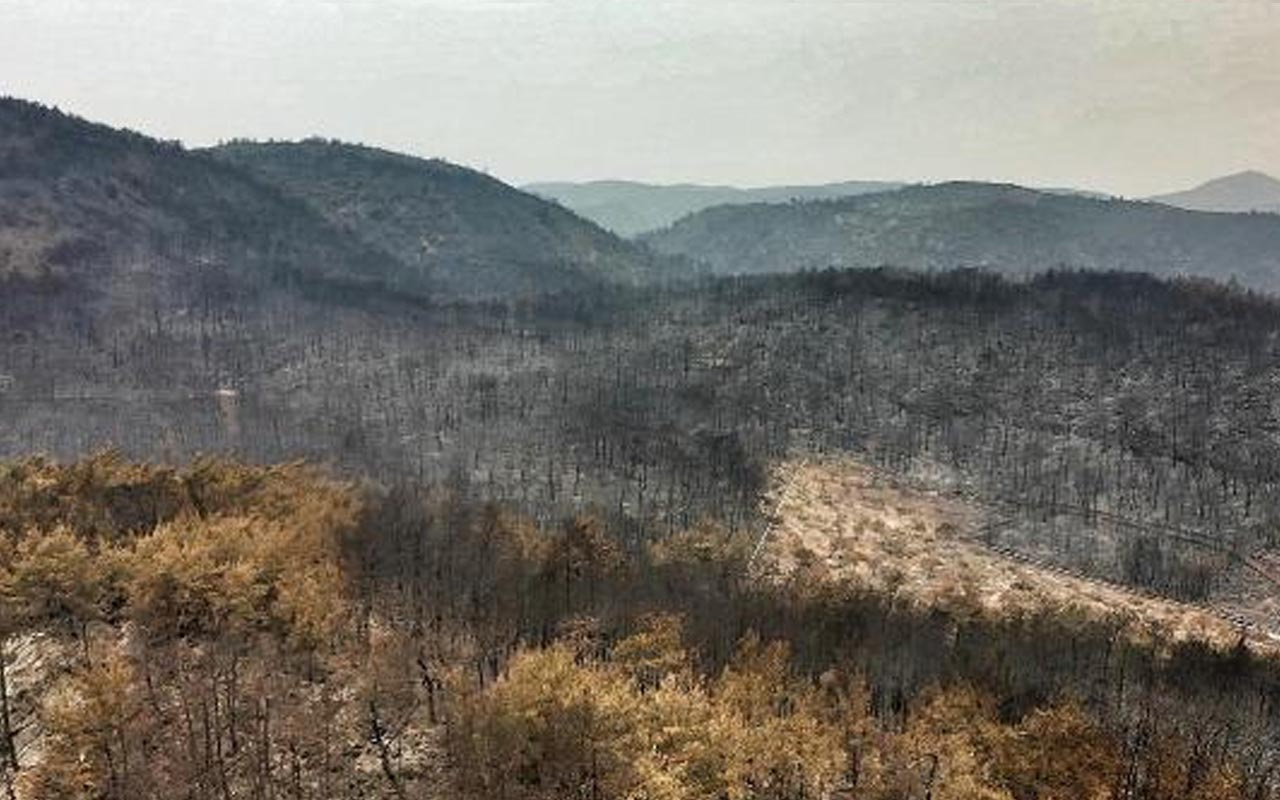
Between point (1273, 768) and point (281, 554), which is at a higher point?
point (281, 554)

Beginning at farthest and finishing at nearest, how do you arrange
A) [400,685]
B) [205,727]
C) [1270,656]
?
[1270,656] < [400,685] < [205,727]

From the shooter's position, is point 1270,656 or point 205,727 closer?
point 205,727

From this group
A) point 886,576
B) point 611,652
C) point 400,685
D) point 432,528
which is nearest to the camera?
point 400,685

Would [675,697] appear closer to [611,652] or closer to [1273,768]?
[611,652]

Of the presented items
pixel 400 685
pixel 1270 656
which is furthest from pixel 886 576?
pixel 400 685

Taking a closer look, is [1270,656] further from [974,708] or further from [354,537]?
[354,537]

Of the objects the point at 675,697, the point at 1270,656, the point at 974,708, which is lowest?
the point at 1270,656

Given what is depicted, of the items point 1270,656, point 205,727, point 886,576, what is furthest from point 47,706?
point 1270,656
